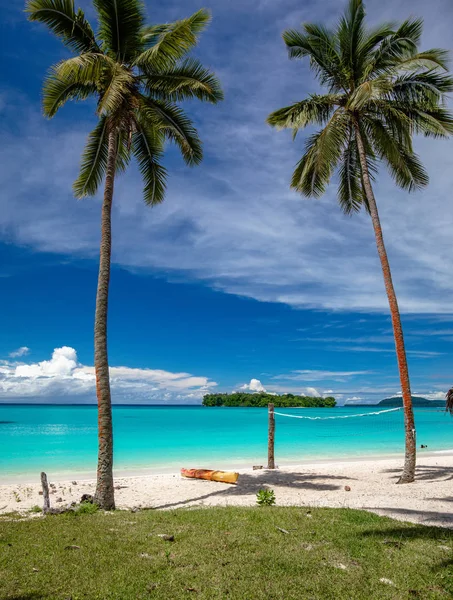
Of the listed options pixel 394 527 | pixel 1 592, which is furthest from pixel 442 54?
pixel 1 592

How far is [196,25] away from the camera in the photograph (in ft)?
34.5

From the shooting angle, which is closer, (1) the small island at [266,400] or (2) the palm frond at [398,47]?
(2) the palm frond at [398,47]

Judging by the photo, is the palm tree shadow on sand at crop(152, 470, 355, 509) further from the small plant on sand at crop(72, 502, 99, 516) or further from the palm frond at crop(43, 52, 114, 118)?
the palm frond at crop(43, 52, 114, 118)

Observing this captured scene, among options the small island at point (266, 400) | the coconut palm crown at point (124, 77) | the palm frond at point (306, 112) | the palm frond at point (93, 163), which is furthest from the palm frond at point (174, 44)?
the small island at point (266, 400)

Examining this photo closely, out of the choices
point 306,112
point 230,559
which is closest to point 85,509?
point 230,559

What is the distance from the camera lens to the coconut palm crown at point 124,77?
32.1ft

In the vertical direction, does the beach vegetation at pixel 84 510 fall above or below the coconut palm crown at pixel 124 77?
below

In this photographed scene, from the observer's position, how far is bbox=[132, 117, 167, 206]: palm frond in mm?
12359

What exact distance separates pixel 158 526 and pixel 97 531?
875 millimetres

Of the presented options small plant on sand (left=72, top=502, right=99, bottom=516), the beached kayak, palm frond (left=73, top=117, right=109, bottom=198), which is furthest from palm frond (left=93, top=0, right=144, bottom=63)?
the beached kayak

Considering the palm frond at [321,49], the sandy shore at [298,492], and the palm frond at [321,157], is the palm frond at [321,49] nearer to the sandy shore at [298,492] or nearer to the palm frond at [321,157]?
the palm frond at [321,157]

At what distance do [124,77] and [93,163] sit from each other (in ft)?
10.3

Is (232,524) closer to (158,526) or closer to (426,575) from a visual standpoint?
(158,526)

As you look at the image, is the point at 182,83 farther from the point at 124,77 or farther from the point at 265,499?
the point at 265,499
